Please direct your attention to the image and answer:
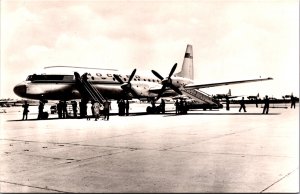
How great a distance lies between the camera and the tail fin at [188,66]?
40.4 metres

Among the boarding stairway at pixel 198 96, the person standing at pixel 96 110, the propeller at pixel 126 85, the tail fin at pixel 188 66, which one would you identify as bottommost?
the person standing at pixel 96 110

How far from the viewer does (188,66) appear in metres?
41.0

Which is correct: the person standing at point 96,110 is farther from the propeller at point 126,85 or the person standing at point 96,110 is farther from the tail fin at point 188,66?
the tail fin at point 188,66

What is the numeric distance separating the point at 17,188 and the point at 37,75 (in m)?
19.7

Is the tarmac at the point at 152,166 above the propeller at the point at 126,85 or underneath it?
underneath

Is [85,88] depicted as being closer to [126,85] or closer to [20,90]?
[126,85]

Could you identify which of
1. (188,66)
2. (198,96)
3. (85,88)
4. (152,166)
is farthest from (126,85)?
(152,166)

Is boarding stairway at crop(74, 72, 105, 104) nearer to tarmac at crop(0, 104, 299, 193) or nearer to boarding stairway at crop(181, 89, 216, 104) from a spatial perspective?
boarding stairway at crop(181, 89, 216, 104)

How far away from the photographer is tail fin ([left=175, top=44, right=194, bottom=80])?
4041 cm

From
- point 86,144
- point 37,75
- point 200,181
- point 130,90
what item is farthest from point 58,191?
point 130,90

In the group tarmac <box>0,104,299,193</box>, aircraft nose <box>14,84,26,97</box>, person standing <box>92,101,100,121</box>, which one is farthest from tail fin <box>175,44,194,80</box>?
tarmac <box>0,104,299,193</box>

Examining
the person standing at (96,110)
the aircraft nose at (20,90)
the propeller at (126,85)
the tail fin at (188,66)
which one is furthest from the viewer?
the tail fin at (188,66)

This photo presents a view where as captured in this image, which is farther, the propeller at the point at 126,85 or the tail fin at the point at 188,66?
the tail fin at the point at 188,66

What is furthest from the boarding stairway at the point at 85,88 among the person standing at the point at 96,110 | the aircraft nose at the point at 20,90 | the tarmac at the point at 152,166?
Answer: the tarmac at the point at 152,166
